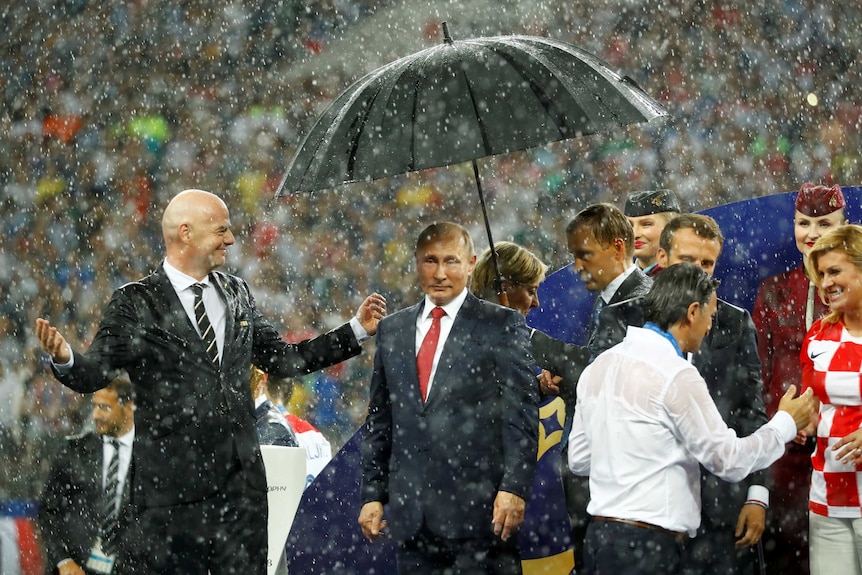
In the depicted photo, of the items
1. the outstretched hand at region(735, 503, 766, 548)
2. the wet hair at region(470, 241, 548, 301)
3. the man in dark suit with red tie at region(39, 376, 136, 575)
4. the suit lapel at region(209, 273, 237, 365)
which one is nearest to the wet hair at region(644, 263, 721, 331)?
the outstretched hand at region(735, 503, 766, 548)

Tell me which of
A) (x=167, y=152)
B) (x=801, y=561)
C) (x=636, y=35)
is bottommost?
(x=801, y=561)

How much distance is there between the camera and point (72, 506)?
4602mm

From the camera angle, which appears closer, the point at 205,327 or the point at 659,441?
the point at 659,441

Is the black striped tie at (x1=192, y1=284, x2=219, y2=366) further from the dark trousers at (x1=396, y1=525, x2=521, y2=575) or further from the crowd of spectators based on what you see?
the crowd of spectators

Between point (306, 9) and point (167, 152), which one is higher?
point (306, 9)

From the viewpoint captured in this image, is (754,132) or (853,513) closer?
(853,513)

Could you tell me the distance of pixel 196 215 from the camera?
12.8 ft

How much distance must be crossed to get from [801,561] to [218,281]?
86.1 inches

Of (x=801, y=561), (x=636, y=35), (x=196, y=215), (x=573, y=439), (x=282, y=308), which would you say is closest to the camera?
(x=573, y=439)

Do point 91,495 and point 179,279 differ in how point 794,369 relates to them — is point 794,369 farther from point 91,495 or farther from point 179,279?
point 91,495

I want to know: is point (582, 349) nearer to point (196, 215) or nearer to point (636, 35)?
point (196, 215)

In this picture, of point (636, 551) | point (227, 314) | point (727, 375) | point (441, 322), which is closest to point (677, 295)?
point (636, 551)

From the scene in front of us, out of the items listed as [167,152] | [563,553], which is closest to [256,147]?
[167,152]

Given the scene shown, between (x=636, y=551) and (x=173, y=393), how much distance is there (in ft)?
4.97
